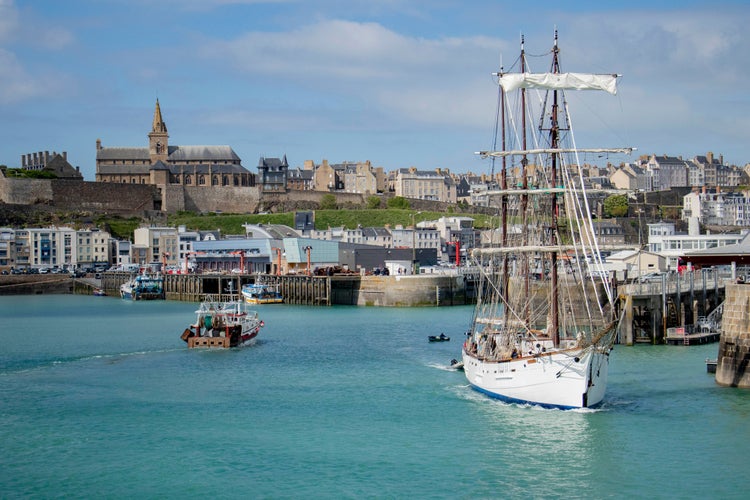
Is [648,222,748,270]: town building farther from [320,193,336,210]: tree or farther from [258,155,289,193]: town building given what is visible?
[258,155,289,193]: town building

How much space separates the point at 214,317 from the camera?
158 ft

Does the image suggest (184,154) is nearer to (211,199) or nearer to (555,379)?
(211,199)

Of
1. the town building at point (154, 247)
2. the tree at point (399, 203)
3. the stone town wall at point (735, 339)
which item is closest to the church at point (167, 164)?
the tree at point (399, 203)

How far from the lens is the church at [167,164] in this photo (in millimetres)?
138500

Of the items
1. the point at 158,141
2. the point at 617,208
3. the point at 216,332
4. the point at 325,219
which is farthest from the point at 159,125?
the point at 216,332

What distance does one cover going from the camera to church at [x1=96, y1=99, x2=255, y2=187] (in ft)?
454

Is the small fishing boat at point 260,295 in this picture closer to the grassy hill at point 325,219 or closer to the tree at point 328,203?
the grassy hill at point 325,219

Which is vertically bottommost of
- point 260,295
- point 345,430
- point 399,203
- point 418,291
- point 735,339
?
point 345,430

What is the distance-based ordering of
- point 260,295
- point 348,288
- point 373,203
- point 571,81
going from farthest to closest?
point 373,203 < point 260,295 < point 348,288 < point 571,81

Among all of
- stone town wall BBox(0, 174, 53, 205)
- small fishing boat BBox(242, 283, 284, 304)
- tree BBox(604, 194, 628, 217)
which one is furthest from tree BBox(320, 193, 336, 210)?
small fishing boat BBox(242, 283, 284, 304)

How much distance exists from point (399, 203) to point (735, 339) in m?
104

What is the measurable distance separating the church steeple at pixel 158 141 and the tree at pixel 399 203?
108 ft

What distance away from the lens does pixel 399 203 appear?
440ft

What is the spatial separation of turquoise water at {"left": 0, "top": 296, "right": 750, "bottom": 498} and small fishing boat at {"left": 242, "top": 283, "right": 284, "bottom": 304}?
108 ft
